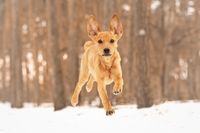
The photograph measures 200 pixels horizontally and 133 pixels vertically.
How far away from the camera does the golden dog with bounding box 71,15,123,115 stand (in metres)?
3.52

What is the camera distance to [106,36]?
3551mm

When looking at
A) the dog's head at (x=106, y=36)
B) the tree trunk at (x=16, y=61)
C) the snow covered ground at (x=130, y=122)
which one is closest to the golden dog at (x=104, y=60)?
the dog's head at (x=106, y=36)

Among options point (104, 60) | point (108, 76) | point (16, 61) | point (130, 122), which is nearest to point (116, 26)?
point (104, 60)

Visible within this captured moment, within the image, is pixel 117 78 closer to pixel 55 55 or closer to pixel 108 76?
pixel 108 76

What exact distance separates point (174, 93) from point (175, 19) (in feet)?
→ 9.41

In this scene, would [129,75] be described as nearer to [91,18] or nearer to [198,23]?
[198,23]

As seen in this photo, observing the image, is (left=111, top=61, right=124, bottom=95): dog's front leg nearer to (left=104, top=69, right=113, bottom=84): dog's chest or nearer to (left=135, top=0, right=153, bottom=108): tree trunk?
(left=104, top=69, right=113, bottom=84): dog's chest

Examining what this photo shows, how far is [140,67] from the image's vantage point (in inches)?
238

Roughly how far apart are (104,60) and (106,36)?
181 millimetres

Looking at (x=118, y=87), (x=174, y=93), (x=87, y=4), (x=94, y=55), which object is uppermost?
(x=87, y=4)

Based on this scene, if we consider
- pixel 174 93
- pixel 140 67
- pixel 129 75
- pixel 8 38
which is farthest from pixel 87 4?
pixel 140 67

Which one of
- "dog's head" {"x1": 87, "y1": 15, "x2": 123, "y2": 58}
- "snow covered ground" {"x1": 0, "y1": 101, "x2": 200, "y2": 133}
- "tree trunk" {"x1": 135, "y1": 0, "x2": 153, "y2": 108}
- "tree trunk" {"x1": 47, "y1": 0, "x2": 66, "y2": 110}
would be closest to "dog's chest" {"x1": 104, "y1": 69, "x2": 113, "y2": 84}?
"dog's head" {"x1": 87, "y1": 15, "x2": 123, "y2": 58}

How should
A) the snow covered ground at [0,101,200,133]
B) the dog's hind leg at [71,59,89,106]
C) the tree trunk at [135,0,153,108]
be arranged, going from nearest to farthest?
the dog's hind leg at [71,59,89,106] → the snow covered ground at [0,101,200,133] → the tree trunk at [135,0,153,108]

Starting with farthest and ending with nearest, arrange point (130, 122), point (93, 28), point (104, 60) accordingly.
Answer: point (130, 122) < point (93, 28) < point (104, 60)
